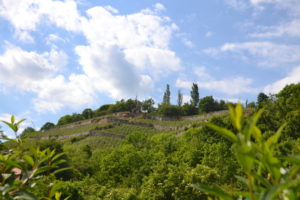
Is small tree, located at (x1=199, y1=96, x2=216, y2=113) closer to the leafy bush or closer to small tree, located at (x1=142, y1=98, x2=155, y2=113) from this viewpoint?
the leafy bush

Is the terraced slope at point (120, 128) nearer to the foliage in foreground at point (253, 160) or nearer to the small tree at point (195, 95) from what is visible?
the small tree at point (195, 95)

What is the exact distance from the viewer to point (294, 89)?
92.2 feet

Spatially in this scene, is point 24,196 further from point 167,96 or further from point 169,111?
point 167,96

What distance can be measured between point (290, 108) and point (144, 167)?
15241 millimetres

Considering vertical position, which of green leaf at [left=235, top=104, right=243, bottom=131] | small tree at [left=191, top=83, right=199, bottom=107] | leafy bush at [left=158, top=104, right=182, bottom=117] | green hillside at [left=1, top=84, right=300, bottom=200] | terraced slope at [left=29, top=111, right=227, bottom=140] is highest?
small tree at [left=191, top=83, right=199, bottom=107]

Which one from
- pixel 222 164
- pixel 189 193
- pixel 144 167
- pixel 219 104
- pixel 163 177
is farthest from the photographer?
pixel 219 104

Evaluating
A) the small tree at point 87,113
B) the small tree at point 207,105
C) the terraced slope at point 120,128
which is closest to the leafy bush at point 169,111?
the small tree at point 207,105

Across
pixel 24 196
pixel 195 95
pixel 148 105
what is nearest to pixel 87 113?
pixel 148 105

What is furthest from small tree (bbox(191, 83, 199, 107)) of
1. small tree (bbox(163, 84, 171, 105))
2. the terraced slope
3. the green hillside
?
the green hillside

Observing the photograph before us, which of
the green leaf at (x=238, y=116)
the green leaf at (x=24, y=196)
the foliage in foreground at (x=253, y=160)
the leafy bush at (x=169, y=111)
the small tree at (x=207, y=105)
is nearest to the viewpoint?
the foliage in foreground at (x=253, y=160)

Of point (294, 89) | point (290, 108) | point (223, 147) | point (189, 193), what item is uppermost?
point (294, 89)

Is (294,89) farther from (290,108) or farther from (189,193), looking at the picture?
(189,193)

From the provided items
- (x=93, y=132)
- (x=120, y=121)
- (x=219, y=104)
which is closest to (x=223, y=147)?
(x=93, y=132)

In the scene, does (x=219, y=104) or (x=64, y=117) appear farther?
(x=64, y=117)
